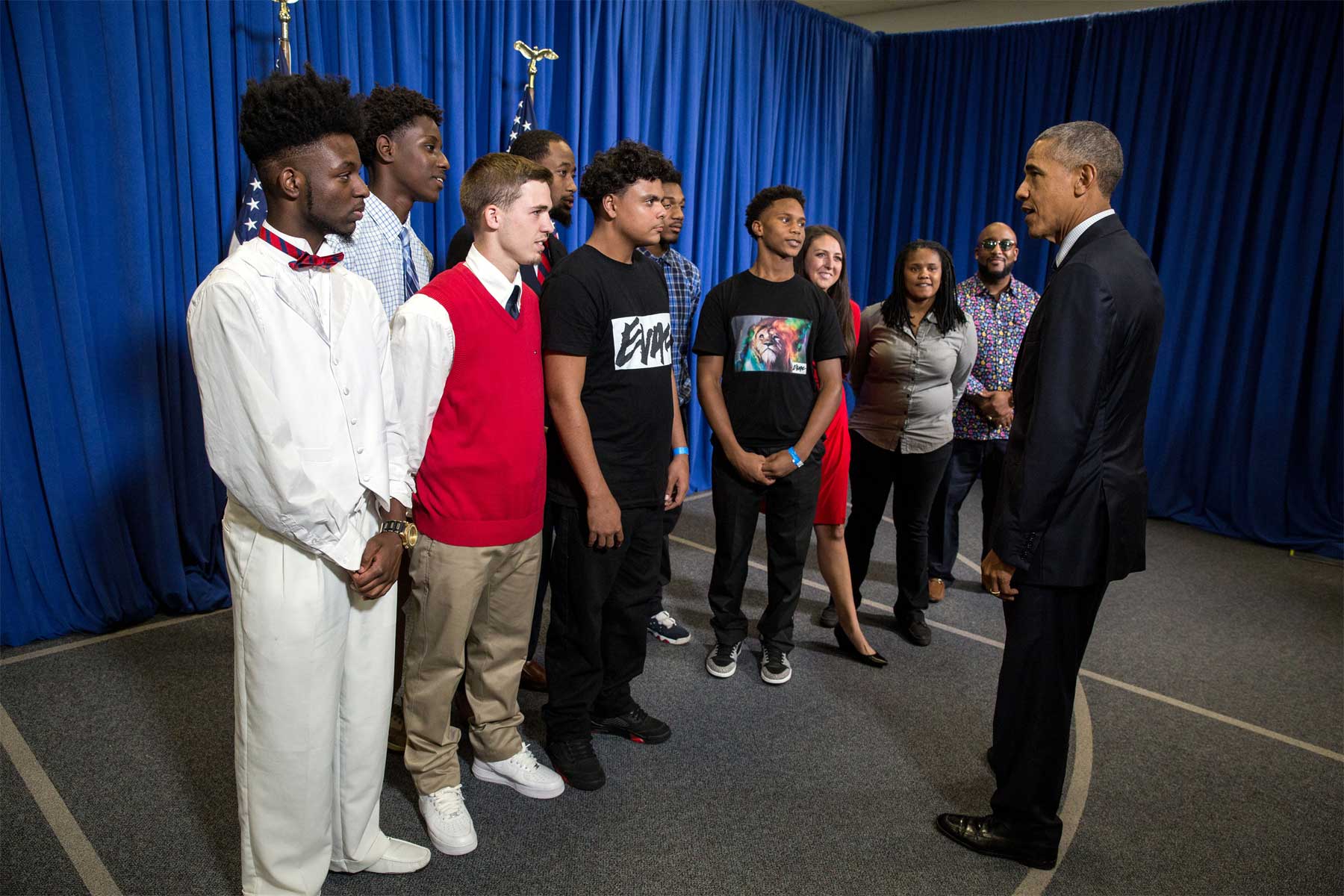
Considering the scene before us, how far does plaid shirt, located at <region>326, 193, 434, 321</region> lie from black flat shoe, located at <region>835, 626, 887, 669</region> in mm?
1931

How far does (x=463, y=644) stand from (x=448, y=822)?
0.41 meters

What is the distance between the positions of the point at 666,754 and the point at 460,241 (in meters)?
1.61

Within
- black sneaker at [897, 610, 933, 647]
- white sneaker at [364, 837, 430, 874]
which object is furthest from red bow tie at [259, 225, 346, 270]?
black sneaker at [897, 610, 933, 647]

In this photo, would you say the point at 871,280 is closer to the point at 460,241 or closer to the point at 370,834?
the point at 460,241

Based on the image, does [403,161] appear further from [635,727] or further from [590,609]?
[635,727]

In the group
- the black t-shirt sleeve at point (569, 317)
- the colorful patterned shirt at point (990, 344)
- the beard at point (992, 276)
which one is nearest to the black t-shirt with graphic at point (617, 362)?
the black t-shirt sleeve at point (569, 317)

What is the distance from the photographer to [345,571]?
5.11 feet

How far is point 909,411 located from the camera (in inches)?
123

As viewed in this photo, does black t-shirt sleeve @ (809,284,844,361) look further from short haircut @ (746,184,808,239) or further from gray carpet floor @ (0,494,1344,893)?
gray carpet floor @ (0,494,1344,893)

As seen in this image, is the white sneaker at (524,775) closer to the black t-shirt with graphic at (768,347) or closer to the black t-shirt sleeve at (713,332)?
the black t-shirt with graphic at (768,347)

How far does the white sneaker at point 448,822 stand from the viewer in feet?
6.31

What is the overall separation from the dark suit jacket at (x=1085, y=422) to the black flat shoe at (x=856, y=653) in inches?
49.6

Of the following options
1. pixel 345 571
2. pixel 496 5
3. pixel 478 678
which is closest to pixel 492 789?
pixel 478 678

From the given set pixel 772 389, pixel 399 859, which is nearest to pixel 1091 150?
pixel 772 389
